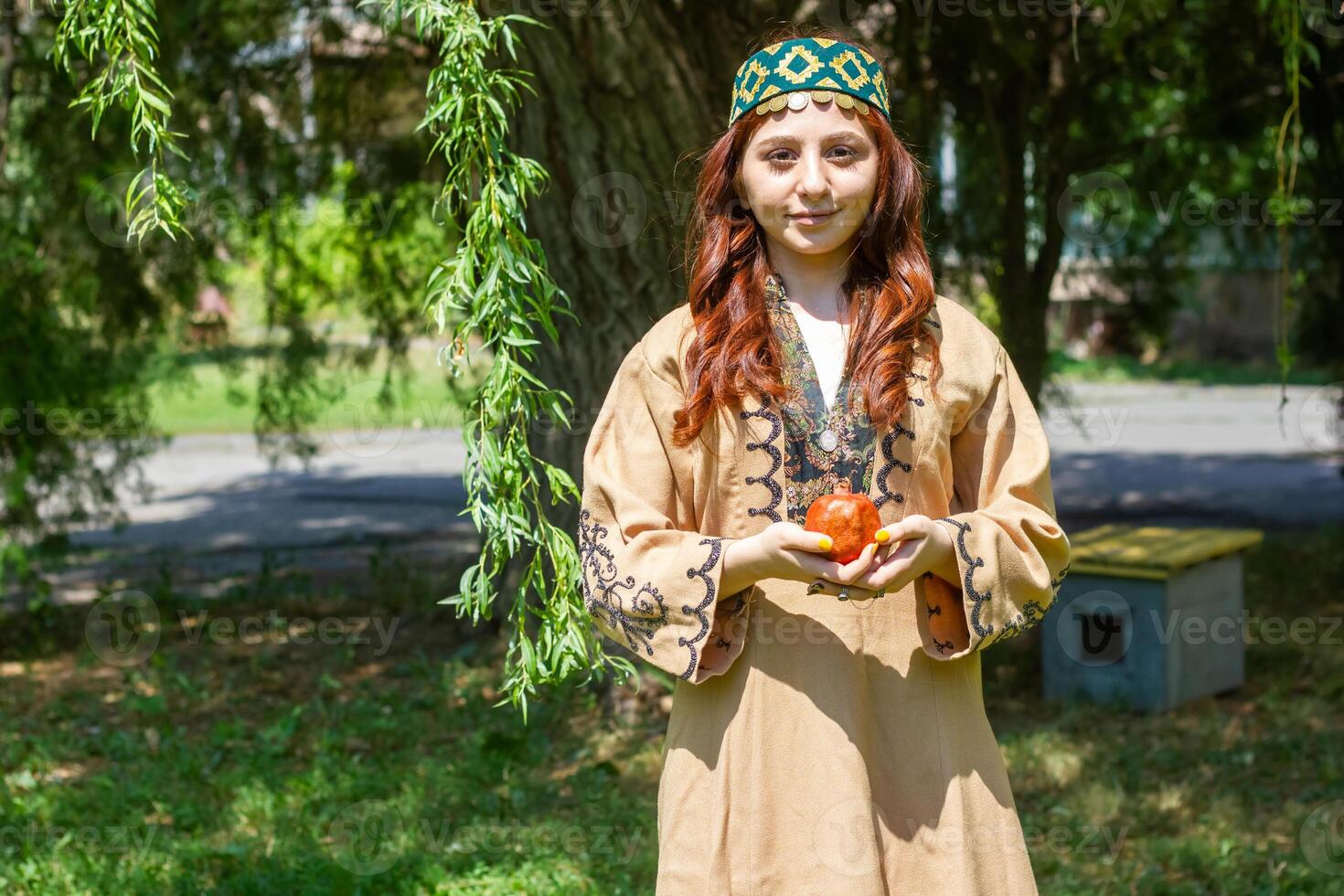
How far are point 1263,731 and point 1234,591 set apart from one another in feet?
2.59

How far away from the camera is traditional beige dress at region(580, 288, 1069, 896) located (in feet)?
7.02

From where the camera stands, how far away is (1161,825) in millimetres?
4328

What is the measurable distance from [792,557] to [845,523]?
85 millimetres

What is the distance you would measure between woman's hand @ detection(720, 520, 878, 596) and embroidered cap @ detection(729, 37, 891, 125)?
65 cm

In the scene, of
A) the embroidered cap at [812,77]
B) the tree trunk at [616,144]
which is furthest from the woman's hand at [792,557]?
the tree trunk at [616,144]

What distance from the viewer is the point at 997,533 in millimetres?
2133

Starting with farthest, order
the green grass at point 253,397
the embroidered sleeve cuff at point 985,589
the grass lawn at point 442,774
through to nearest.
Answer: the green grass at point 253,397, the grass lawn at point 442,774, the embroidered sleeve cuff at point 985,589

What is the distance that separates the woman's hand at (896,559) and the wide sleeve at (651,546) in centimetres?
19

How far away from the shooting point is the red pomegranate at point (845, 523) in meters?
1.97

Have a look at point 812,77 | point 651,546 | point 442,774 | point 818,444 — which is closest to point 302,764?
point 442,774

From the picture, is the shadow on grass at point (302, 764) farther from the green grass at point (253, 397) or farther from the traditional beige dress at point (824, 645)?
the traditional beige dress at point (824, 645)

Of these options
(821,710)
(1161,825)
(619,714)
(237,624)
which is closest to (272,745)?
(619,714)

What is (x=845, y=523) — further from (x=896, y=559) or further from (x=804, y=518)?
(x=804, y=518)

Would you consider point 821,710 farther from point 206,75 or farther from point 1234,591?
point 206,75
